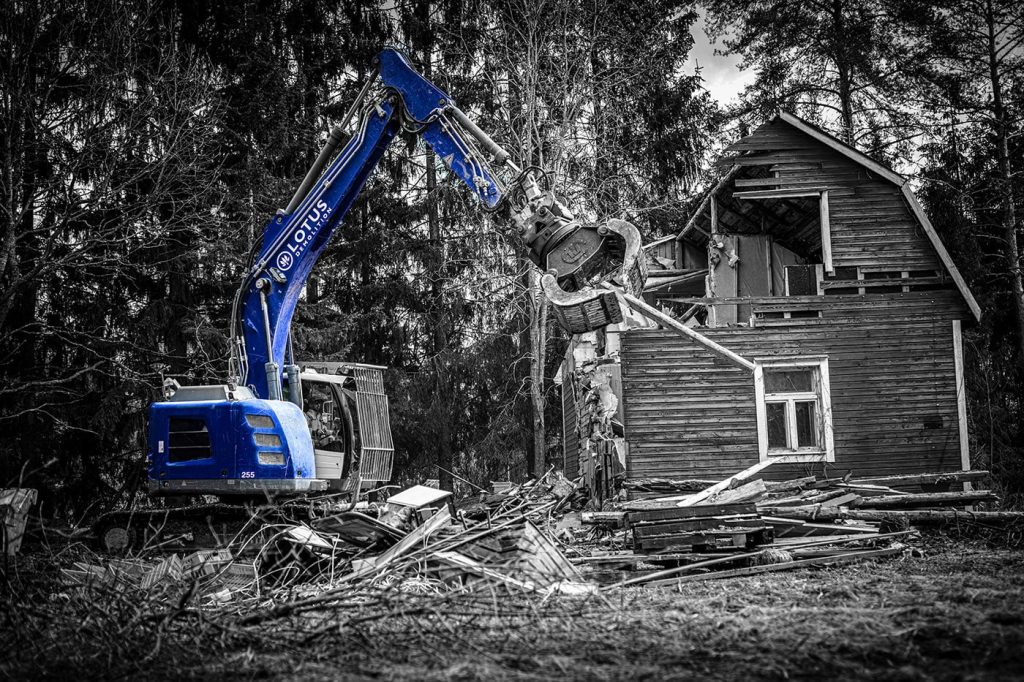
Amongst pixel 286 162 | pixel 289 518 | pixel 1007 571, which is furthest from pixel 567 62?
pixel 1007 571

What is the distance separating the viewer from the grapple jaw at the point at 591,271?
302 inches

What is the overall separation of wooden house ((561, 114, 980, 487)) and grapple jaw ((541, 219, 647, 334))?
877cm

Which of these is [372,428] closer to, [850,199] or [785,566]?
[785,566]

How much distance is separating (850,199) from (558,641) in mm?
14191

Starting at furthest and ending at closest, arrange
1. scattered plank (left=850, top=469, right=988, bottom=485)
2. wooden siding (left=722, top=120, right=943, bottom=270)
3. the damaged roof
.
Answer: wooden siding (left=722, top=120, right=943, bottom=270), the damaged roof, scattered plank (left=850, top=469, right=988, bottom=485)

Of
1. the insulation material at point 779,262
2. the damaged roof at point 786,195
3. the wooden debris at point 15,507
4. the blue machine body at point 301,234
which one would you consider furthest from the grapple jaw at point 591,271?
the insulation material at point 779,262

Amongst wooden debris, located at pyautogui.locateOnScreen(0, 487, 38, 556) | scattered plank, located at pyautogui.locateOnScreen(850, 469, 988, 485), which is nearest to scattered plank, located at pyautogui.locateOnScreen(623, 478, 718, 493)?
scattered plank, located at pyautogui.locateOnScreen(850, 469, 988, 485)

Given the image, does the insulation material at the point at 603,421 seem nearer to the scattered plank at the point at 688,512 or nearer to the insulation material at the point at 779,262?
the insulation material at the point at 779,262

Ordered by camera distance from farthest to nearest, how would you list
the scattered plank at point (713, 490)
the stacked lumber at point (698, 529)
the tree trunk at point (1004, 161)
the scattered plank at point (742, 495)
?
the tree trunk at point (1004, 161)
the scattered plank at point (713, 490)
the scattered plank at point (742, 495)
the stacked lumber at point (698, 529)

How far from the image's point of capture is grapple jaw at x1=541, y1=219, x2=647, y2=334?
7.68 metres

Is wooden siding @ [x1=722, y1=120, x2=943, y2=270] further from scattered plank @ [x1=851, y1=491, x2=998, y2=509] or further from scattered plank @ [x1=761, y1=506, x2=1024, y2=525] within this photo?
scattered plank @ [x1=761, y1=506, x2=1024, y2=525]

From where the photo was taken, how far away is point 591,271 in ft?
26.2

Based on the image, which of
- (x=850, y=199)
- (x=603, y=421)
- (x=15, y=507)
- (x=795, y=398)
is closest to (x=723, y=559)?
(x=15, y=507)

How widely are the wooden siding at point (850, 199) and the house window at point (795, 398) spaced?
2175mm
